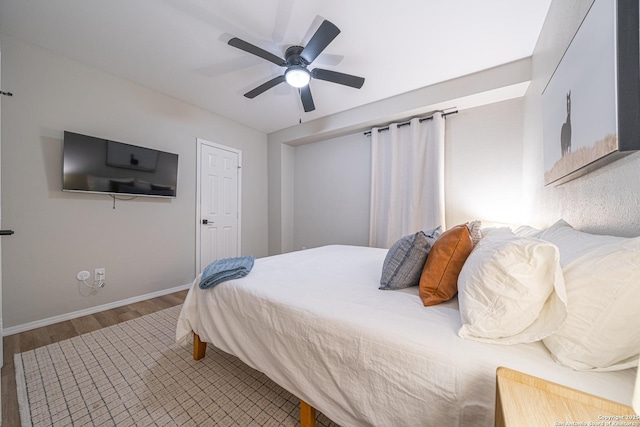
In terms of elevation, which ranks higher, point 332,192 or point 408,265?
point 332,192

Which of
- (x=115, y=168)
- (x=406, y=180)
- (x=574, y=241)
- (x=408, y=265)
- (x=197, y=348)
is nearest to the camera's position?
(x=574, y=241)

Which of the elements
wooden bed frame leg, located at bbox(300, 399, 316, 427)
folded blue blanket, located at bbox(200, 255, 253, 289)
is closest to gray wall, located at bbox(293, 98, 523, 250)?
folded blue blanket, located at bbox(200, 255, 253, 289)

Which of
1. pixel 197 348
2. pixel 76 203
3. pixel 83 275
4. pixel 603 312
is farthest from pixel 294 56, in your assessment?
pixel 83 275

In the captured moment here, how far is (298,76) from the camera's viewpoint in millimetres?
2189

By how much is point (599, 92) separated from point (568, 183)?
0.59m

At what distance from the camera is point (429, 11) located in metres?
1.76

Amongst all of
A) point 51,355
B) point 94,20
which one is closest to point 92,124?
point 94,20

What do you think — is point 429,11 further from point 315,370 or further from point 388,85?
point 315,370

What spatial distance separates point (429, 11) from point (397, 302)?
2.17m

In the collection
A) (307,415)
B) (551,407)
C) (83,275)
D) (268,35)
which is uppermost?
(268,35)

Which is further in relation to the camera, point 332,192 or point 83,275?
point 332,192

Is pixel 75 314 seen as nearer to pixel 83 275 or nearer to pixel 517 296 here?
pixel 83 275

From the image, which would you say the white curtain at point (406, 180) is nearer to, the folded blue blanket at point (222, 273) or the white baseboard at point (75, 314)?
the folded blue blanket at point (222, 273)

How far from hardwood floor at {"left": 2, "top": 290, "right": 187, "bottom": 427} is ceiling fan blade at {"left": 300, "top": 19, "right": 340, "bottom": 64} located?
2960 mm
